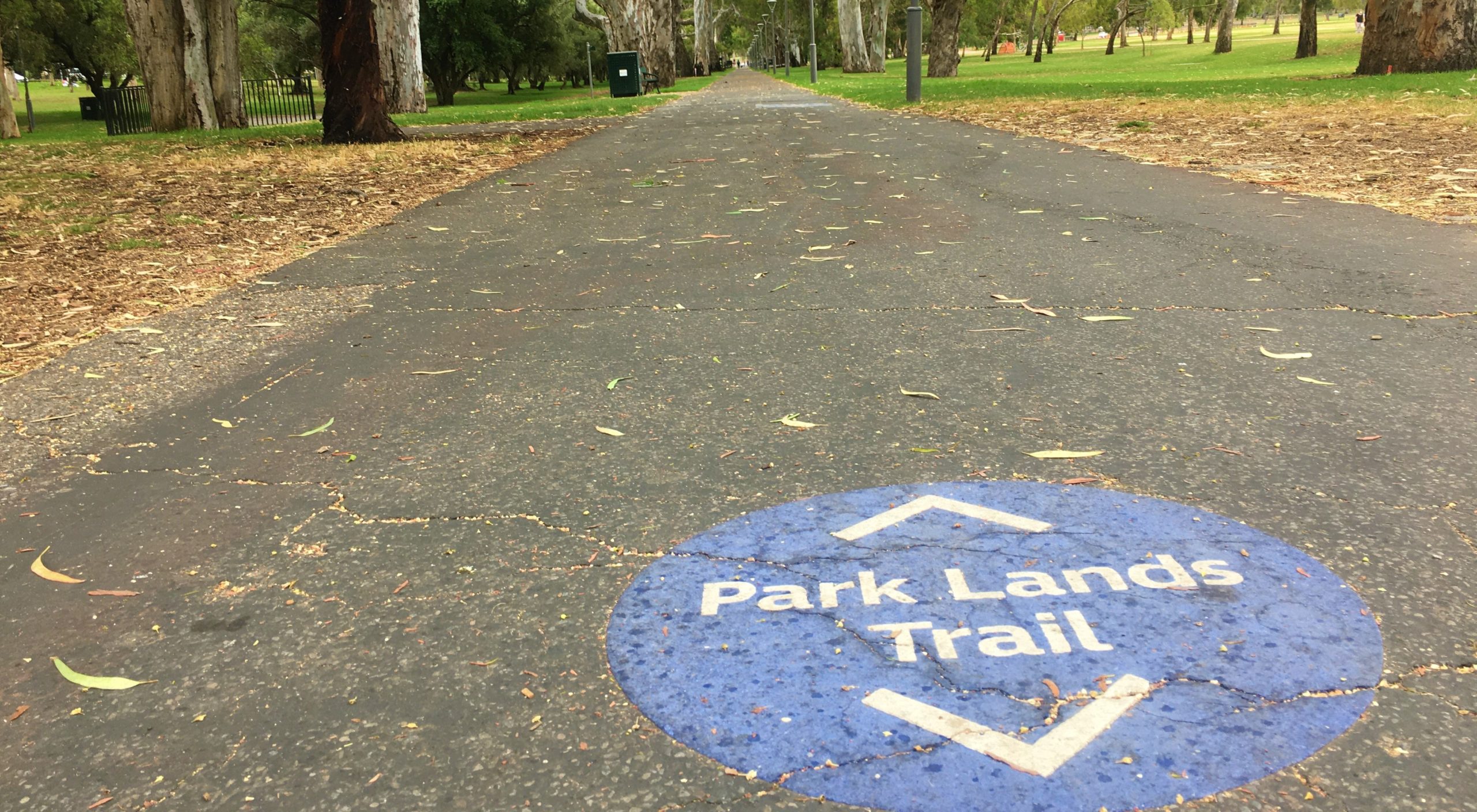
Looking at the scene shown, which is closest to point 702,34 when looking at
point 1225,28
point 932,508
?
point 1225,28

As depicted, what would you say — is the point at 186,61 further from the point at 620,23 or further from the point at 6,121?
the point at 620,23

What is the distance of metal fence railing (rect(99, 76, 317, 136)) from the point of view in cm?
2953

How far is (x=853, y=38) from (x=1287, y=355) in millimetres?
53977

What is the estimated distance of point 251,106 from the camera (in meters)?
36.3

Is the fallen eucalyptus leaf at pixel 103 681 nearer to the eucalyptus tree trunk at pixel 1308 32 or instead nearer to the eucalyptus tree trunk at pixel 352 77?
the eucalyptus tree trunk at pixel 352 77

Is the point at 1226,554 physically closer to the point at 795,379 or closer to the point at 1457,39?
the point at 795,379

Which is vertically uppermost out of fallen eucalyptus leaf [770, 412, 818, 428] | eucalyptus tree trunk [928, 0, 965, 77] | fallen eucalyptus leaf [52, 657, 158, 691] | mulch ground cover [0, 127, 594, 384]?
eucalyptus tree trunk [928, 0, 965, 77]

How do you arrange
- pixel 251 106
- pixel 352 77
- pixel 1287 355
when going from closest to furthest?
pixel 1287 355
pixel 352 77
pixel 251 106

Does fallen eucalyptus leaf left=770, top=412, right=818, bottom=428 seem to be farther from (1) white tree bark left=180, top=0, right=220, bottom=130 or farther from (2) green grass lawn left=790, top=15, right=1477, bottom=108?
(1) white tree bark left=180, top=0, right=220, bottom=130

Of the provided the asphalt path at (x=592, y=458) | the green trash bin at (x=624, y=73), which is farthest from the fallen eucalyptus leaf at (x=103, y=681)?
the green trash bin at (x=624, y=73)

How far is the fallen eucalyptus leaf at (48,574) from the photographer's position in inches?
119

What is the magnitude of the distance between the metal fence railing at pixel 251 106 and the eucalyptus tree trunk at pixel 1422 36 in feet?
85.7

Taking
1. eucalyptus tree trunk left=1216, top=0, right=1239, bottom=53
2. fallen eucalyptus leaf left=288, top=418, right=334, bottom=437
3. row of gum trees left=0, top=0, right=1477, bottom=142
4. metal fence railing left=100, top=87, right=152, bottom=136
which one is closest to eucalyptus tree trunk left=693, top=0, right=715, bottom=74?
row of gum trees left=0, top=0, right=1477, bottom=142

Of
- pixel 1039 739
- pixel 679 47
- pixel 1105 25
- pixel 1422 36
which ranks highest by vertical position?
pixel 1105 25
